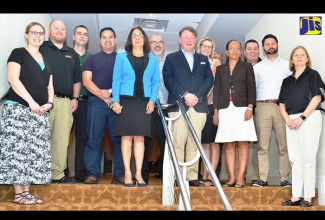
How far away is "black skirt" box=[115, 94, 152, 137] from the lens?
4.85m

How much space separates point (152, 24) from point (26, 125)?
6236 mm

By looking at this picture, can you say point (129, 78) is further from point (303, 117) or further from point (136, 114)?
point (303, 117)

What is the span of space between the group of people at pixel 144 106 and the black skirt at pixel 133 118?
0.01 m

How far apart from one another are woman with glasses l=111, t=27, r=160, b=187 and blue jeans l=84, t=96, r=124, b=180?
281mm

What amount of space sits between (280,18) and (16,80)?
183 inches

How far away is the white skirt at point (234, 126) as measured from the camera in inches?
207

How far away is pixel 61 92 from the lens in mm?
5074

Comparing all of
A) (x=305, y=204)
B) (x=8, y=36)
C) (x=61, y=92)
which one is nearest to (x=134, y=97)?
(x=61, y=92)

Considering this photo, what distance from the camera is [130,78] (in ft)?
16.2

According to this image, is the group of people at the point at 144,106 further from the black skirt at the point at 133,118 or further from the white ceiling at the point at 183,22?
the white ceiling at the point at 183,22

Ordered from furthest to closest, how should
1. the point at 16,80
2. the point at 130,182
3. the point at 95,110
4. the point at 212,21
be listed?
the point at 212,21 → the point at 95,110 → the point at 130,182 → the point at 16,80
